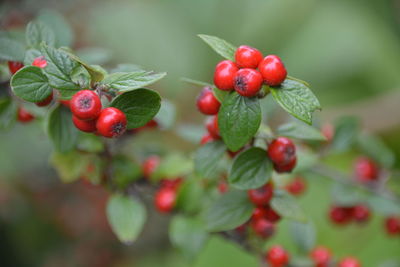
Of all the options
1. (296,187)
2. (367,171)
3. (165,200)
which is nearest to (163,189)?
(165,200)

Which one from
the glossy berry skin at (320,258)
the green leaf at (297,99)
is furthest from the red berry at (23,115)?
the glossy berry skin at (320,258)

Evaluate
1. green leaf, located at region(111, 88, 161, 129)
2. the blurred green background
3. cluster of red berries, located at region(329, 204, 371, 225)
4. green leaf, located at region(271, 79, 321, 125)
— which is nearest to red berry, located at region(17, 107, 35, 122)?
the blurred green background

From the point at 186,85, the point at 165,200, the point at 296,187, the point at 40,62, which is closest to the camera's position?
the point at 40,62

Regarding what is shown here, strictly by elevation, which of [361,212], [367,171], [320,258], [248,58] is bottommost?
[320,258]

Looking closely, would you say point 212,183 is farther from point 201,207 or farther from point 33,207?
point 33,207

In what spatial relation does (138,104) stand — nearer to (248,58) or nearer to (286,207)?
(248,58)

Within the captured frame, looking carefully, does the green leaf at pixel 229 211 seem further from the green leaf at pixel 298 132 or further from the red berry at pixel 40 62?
the red berry at pixel 40 62
